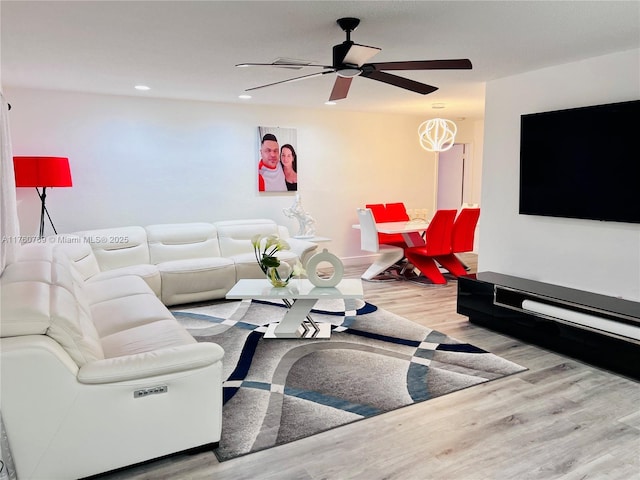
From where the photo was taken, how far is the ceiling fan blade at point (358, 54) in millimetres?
2553

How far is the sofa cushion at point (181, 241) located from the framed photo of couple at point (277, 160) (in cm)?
114

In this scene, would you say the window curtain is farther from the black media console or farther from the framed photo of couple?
the black media console

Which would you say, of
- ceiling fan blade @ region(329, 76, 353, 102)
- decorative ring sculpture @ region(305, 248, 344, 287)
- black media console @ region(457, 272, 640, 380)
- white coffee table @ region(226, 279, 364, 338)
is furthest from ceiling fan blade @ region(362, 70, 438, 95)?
black media console @ region(457, 272, 640, 380)

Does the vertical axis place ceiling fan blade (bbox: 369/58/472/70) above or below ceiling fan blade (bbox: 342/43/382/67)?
below

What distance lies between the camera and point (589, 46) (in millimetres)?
3291

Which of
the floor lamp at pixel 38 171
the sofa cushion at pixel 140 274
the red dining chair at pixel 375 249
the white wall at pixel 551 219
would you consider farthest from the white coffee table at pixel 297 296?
the floor lamp at pixel 38 171

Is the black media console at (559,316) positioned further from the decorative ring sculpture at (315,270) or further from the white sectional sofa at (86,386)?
the white sectional sofa at (86,386)

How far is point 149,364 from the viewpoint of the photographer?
200 centimetres

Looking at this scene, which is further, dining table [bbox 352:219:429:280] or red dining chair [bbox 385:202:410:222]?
red dining chair [bbox 385:202:410:222]

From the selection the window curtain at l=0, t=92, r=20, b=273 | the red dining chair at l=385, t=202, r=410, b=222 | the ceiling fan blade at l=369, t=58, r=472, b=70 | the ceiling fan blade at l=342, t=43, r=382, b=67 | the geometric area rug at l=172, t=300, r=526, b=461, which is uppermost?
the ceiling fan blade at l=342, t=43, r=382, b=67

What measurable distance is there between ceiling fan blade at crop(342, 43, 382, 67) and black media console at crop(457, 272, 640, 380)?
7.31ft

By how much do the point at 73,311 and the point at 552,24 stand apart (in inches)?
124

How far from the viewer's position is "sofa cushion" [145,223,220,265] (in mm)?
5059

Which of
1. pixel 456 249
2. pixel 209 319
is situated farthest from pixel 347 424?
pixel 456 249
